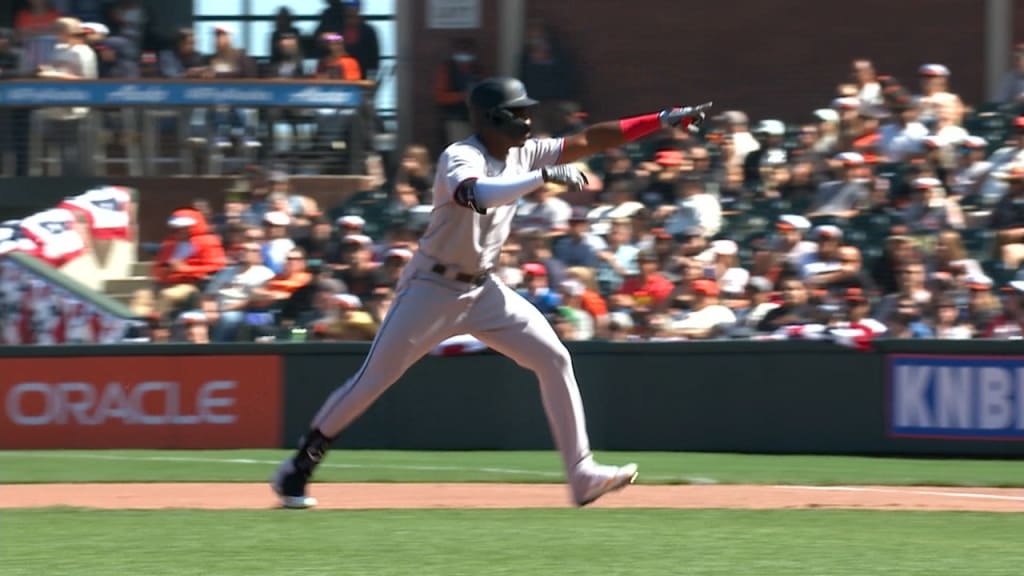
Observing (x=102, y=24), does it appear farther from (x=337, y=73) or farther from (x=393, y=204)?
(x=393, y=204)

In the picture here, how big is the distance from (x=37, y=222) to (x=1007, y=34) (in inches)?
376

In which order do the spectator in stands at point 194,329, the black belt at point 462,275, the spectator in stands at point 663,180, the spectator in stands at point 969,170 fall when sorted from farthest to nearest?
the spectator in stands at point 663,180 < the spectator in stands at point 969,170 < the spectator in stands at point 194,329 < the black belt at point 462,275

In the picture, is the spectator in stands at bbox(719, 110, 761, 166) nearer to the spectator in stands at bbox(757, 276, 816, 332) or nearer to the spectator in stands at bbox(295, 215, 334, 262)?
the spectator in stands at bbox(757, 276, 816, 332)

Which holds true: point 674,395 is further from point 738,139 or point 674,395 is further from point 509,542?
point 509,542

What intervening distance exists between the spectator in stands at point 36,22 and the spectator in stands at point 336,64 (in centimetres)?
286

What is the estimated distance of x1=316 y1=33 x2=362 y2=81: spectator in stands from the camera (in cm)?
1719

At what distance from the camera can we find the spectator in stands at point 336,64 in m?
17.2

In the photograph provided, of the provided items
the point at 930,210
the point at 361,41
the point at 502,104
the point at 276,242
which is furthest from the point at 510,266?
the point at 502,104

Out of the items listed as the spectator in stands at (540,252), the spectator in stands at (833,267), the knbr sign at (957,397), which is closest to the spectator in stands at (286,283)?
the spectator in stands at (540,252)

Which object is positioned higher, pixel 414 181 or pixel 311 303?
pixel 414 181

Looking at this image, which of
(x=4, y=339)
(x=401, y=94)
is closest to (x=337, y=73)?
(x=401, y=94)

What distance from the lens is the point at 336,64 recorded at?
17203mm

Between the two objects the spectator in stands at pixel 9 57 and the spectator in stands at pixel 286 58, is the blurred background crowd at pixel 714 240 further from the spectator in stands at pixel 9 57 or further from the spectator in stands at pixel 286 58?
the spectator in stands at pixel 9 57

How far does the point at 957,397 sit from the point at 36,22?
34.3 ft
